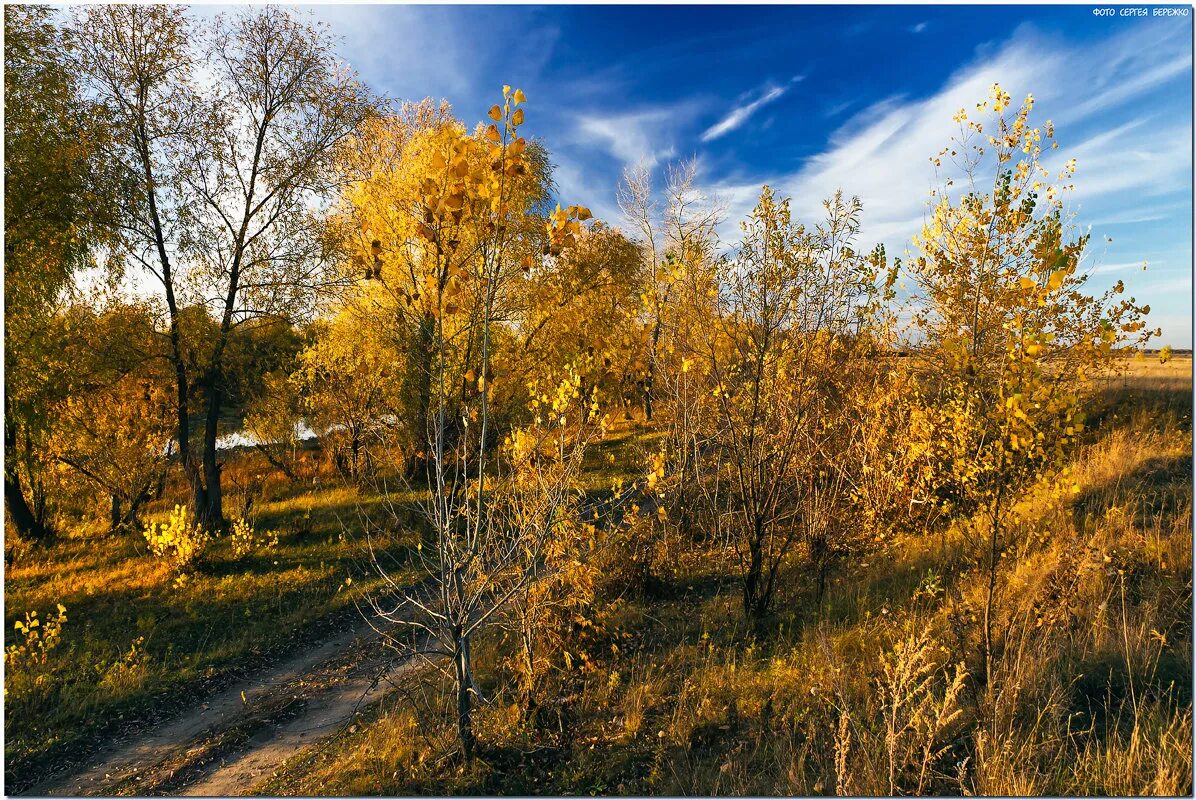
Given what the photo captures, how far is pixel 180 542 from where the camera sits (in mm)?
8039

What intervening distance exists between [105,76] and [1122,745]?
46.3 ft

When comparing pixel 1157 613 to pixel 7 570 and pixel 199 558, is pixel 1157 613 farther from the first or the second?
pixel 7 570

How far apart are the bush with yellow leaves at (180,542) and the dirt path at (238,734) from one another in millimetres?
3222

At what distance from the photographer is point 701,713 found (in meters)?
4.22

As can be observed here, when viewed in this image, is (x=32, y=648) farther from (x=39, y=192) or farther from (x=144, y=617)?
(x=39, y=192)

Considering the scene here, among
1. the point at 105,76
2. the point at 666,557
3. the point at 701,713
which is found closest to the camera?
the point at 701,713

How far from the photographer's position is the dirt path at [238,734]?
435 centimetres

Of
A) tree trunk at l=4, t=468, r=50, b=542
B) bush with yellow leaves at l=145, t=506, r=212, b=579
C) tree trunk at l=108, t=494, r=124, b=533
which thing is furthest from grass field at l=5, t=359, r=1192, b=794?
tree trunk at l=108, t=494, r=124, b=533

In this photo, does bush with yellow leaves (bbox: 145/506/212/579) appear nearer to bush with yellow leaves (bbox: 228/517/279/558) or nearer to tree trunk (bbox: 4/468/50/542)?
bush with yellow leaves (bbox: 228/517/279/558)

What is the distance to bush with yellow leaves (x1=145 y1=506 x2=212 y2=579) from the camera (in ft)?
26.3

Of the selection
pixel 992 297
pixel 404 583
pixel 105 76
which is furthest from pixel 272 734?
pixel 105 76

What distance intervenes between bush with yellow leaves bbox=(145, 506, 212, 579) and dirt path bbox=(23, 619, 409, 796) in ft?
10.6

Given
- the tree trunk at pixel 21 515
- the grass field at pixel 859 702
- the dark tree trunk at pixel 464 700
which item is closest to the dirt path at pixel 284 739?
the grass field at pixel 859 702

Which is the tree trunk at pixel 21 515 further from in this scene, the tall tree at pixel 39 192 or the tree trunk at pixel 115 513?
the tall tree at pixel 39 192
